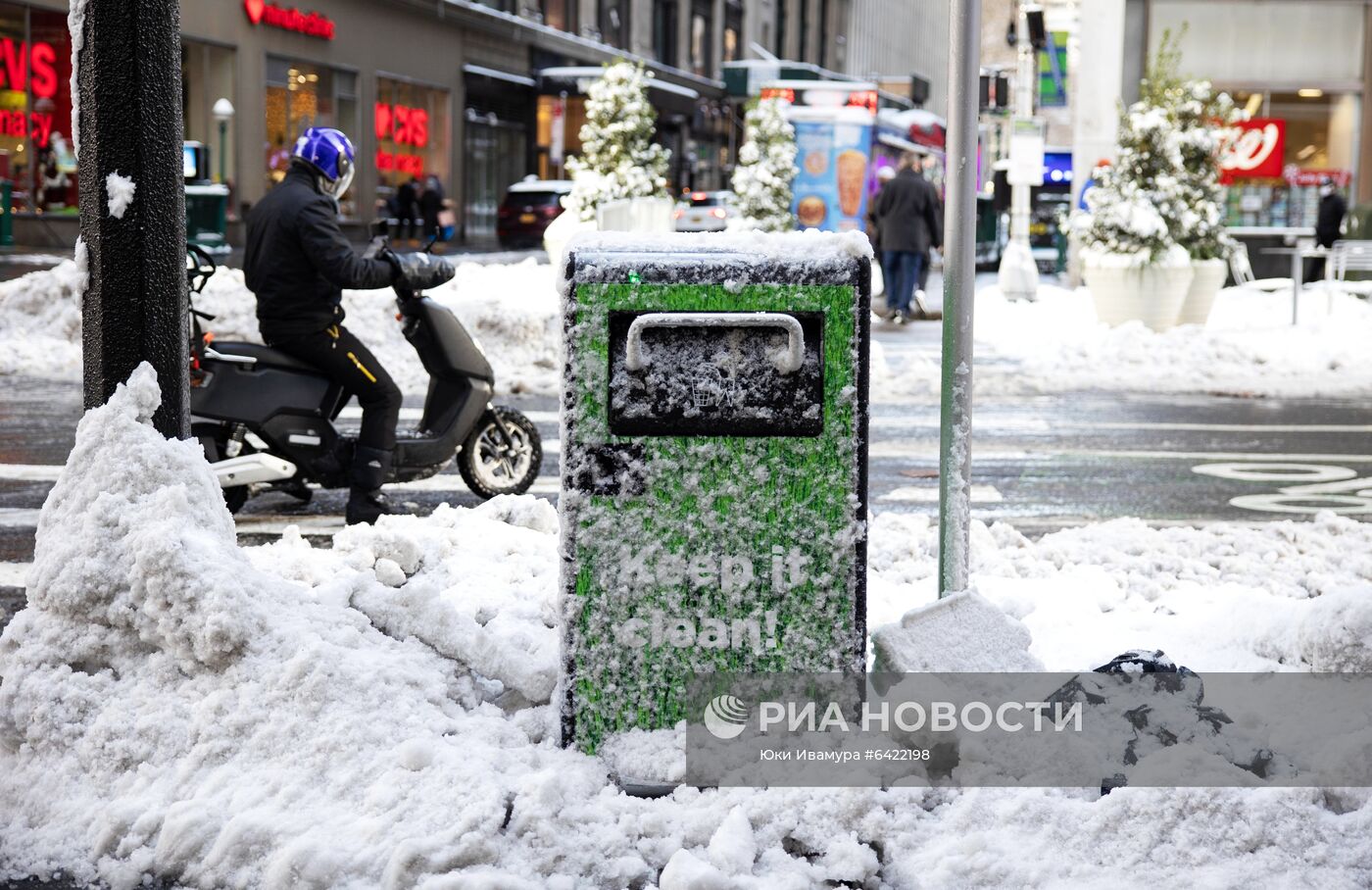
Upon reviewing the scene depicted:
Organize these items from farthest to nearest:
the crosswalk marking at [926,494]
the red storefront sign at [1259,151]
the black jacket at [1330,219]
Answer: the red storefront sign at [1259,151], the black jacket at [1330,219], the crosswalk marking at [926,494]

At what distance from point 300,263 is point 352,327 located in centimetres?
722

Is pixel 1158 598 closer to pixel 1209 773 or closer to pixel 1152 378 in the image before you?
pixel 1209 773

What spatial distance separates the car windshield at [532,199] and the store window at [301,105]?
369 centimetres

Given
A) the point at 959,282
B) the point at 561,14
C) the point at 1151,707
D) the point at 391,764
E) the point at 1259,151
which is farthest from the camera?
the point at 561,14

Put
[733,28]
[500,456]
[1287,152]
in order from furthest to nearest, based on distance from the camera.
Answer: [733,28] → [1287,152] → [500,456]

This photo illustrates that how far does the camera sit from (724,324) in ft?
12.7

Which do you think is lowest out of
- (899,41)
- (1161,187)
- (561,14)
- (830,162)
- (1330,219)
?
(1330,219)

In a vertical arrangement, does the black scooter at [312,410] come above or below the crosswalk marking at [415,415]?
above

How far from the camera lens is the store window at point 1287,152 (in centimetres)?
3027

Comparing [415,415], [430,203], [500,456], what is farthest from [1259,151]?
[500,456]

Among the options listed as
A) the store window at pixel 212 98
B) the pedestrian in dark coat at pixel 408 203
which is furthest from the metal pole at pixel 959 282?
the pedestrian in dark coat at pixel 408 203

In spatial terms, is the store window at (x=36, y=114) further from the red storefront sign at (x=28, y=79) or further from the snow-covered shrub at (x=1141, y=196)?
the snow-covered shrub at (x=1141, y=196)

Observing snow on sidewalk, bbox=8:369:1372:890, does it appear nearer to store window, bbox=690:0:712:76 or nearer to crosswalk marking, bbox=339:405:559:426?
crosswalk marking, bbox=339:405:559:426

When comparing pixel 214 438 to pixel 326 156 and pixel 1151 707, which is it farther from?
pixel 1151 707
